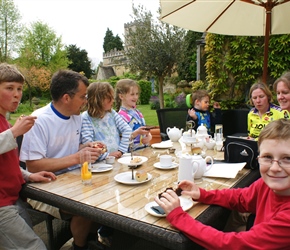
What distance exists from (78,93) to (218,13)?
8.84 ft

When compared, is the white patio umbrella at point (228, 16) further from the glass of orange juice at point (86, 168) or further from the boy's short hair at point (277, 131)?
the boy's short hair at point (277, 131)

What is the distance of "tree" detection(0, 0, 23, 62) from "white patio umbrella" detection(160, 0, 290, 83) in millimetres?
22884

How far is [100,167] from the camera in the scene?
200 cm

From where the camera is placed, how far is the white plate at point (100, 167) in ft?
6.29

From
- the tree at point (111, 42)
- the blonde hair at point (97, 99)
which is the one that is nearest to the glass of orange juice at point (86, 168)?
the blonde hair at point (97, 99)

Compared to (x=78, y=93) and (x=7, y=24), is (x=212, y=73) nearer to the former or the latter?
(x=78, y=93)

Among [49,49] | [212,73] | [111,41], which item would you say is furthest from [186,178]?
[111,41]

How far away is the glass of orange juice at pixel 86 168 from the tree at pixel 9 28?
24.4 m

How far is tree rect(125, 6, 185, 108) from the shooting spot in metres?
9.75

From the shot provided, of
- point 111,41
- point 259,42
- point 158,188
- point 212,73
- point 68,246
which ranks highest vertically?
point 111,41

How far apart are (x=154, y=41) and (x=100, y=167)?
8.58m

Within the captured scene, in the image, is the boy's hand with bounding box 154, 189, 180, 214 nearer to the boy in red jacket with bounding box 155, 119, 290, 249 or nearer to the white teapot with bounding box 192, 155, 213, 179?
the boy in red jacket with bounding box 155, 119, 290, 249

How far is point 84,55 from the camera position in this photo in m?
38.2

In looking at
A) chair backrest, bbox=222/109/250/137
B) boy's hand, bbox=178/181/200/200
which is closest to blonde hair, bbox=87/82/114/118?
boy's hand, bbox=178/181/200/200
